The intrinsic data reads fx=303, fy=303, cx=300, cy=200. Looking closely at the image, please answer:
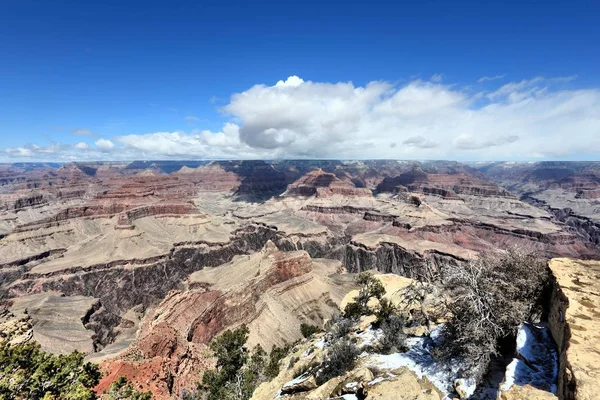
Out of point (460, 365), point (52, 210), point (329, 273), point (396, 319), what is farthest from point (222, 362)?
point (52, 210)

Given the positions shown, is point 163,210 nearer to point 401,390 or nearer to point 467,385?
point 401,390

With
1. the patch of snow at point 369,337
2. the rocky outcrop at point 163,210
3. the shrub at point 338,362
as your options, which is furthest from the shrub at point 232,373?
the rocky outcrop at point 163,210

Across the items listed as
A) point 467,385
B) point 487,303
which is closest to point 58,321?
point 467,385

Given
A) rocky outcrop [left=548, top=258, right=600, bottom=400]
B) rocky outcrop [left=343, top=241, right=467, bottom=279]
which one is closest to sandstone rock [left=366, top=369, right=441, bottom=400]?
rocky outcrop [left=548, top=258, right=600, bottom=400]

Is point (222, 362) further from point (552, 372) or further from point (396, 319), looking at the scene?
point (552, 372)

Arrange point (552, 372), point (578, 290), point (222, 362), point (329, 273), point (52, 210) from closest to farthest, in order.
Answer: point (552, 372)
point (578, 290)
point (222, 362)
point (329, 273)
point (52, 210)

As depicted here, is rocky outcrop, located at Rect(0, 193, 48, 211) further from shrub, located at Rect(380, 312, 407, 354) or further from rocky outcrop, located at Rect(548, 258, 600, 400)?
rocky outcrop, located at Rect(548, 258, 600, 400)
